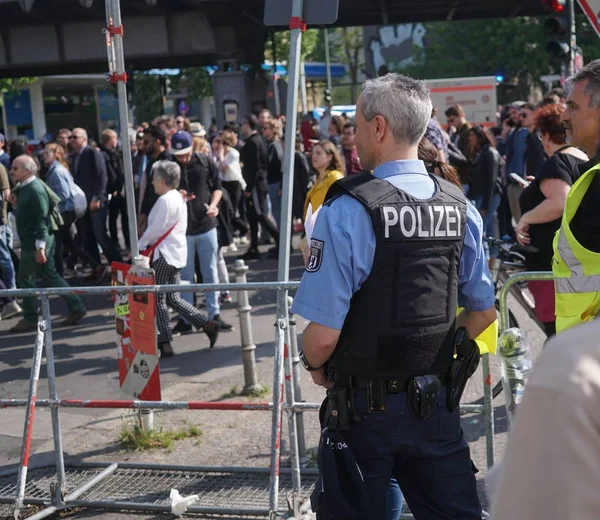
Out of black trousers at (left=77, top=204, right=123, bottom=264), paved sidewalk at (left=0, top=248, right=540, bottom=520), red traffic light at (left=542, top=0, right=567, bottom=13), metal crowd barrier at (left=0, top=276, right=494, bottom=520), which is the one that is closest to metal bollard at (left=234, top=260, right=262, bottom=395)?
paved sidewalk at (left=0, top=248, right=540, bottom=520)

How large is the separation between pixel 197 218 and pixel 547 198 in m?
4.86

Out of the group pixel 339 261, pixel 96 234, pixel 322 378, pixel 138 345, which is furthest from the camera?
pixel 96 234

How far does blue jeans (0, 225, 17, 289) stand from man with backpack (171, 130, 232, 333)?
2.90 metres

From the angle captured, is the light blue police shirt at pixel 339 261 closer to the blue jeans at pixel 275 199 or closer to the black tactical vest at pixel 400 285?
the black tactical vest at pixel 400 285

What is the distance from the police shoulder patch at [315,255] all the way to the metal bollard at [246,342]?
374 centimetres

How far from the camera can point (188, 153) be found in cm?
1000

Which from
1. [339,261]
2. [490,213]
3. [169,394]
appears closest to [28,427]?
[169,394]

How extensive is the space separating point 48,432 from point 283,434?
175 centimetres

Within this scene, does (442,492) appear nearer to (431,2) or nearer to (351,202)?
(351,202)

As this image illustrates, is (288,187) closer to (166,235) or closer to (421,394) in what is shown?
(421,394)

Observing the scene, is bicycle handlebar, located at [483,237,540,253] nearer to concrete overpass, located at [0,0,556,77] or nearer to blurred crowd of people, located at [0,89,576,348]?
blurred crowd of people, located at [0,89,576,348]

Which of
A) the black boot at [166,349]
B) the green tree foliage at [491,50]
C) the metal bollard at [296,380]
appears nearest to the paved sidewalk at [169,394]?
the black boot at [166,349]

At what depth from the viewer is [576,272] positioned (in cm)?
339

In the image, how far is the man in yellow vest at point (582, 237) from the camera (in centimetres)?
335
